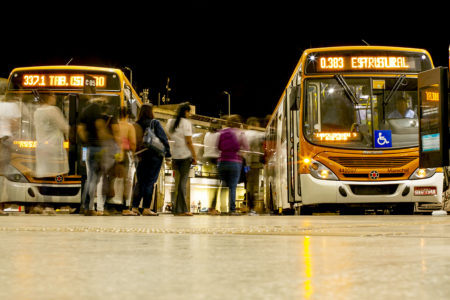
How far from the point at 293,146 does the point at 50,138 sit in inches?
178

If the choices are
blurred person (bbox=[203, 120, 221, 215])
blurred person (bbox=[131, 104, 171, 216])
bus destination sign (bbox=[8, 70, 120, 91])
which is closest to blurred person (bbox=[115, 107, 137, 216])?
blurred person (bbox=[131, 104, 171, 216])

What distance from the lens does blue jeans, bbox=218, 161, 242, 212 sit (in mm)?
11125

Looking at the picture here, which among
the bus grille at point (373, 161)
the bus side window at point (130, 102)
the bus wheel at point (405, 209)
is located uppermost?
the bus side window at point (130, 102)

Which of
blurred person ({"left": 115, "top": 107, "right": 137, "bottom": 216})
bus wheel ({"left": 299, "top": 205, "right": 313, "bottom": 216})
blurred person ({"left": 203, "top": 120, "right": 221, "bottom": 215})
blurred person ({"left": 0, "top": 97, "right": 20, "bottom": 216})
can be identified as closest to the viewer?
blurred person ({"left": 115, "top": 107, "right": 137, "bottom": 216})

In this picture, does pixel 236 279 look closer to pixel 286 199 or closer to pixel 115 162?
pixel 115 162

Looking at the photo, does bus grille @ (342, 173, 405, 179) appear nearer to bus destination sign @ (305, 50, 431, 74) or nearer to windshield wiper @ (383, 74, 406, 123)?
windshield wiper @ (383, 74, 406, 123)

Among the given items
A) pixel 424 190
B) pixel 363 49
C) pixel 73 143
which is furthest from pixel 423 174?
pixel 73 143

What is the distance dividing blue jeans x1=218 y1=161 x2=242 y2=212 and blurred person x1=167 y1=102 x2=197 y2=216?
3.62 feet

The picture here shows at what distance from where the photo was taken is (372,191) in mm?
11492

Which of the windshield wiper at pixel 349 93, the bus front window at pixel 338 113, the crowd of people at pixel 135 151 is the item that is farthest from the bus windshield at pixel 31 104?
the windshield wiper at pixel 349 93

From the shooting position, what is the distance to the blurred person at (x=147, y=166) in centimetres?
984

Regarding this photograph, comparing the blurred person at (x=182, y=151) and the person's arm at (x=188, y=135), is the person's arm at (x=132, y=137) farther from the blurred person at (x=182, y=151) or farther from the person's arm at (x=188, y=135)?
the person's arm at (x=188, y=135)

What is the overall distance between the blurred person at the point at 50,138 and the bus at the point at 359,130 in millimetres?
4128

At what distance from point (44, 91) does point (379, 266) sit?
1253cm
